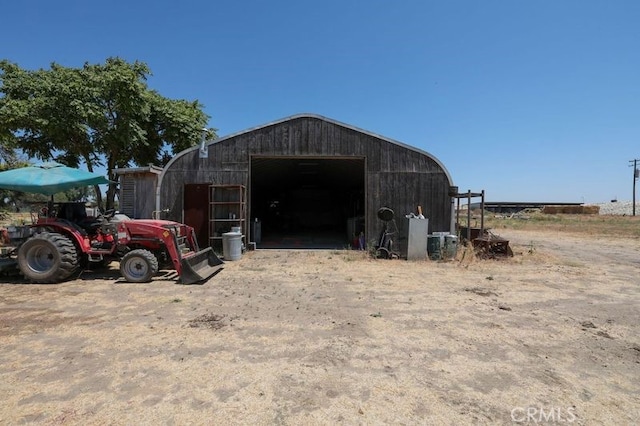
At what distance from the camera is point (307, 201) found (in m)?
26.3

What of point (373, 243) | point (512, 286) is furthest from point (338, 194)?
point (512, 286)

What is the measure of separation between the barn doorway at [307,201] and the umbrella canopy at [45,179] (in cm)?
719

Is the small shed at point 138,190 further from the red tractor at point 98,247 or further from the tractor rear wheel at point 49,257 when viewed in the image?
the tractor rear wheel at point 49,257

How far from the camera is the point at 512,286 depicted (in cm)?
767

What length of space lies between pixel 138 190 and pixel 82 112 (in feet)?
23.0

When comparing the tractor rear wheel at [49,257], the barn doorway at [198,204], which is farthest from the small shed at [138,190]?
the tractor rear wheel at [49,257]

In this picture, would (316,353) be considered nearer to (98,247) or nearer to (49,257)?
(98,247)

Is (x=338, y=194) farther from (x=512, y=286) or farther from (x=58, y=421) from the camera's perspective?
(x=58, y=421)

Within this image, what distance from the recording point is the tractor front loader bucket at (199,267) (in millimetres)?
7246

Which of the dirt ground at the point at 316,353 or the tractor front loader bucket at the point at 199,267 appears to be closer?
the dirt ground at the point at 316,353

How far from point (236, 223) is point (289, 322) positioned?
7.66m

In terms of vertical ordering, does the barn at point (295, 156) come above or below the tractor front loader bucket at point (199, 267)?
above

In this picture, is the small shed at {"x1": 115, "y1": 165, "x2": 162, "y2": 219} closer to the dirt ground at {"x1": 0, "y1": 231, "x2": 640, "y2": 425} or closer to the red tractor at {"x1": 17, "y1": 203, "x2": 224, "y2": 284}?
the red tractor at {"x1": 17, "y1": 203, "x2": 224, "y2": 284}

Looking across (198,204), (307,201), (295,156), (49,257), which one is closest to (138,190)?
(198,204)
